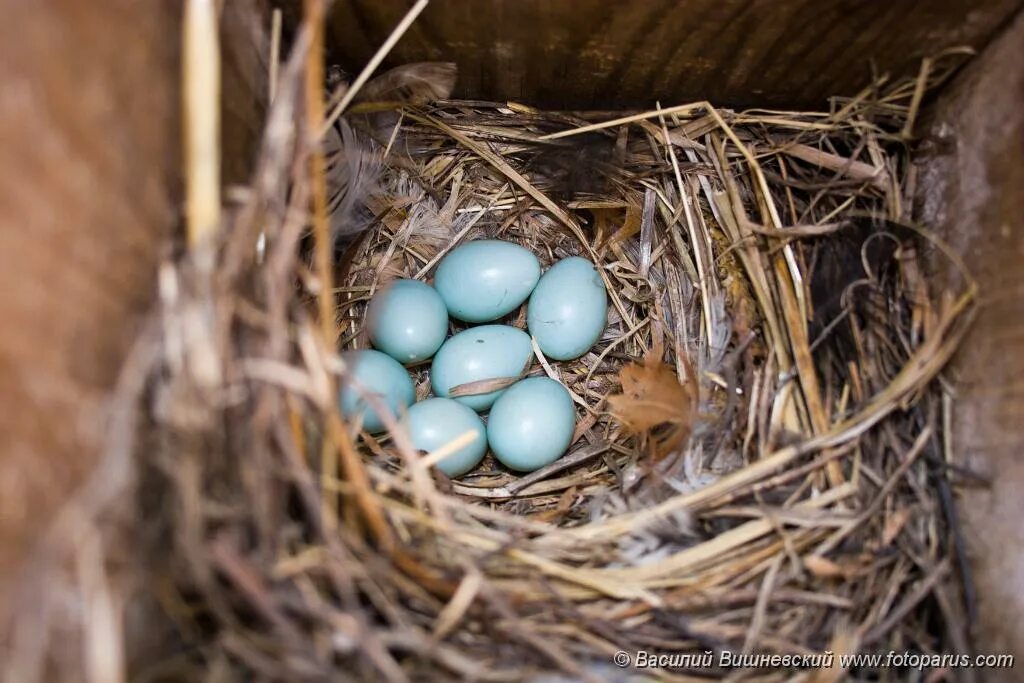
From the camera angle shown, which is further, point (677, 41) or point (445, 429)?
point (445, 429)

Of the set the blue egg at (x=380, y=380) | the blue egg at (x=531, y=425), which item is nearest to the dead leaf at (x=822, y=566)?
the blue egg at (x=531, y=425)

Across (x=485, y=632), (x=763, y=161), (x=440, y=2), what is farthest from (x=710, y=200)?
(x=485, y=632)

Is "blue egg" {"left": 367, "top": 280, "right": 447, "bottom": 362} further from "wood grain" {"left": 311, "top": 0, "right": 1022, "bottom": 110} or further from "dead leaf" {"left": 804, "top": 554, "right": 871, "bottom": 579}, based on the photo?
"dead leaf" {"left": 804, "top": 554, "right": 871, "bottom": 579}

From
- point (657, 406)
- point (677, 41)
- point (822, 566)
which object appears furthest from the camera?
point (657, 406)

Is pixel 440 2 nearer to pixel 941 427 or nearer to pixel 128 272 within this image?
pixel 128 272

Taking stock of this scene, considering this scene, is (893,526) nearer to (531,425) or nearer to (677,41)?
(531,425)

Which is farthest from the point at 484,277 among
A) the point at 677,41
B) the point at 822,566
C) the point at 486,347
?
the point at 822,566

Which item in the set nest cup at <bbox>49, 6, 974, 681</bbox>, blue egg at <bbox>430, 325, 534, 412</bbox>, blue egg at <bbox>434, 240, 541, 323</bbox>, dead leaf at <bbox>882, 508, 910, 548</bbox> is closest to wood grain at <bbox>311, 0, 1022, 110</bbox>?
nest cup at <bbox>49, 6, 974, 681</bbox>
